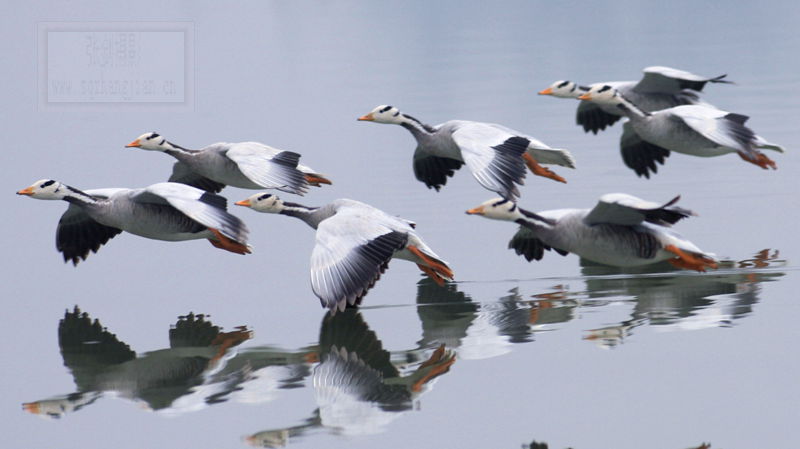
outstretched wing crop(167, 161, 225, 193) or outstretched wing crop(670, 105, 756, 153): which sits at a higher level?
outstretched wing crop(670, 105, 756, 153)

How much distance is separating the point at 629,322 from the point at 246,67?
2578 centimetres

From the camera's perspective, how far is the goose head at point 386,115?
57.8ft

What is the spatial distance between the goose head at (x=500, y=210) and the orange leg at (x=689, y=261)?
1621 mm

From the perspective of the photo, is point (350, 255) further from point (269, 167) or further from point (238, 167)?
point (238, 167)

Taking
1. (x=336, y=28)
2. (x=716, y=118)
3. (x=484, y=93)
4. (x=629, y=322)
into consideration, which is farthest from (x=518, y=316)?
(x=336, y=28)

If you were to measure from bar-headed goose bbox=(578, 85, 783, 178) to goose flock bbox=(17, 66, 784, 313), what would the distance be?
0.7 inches

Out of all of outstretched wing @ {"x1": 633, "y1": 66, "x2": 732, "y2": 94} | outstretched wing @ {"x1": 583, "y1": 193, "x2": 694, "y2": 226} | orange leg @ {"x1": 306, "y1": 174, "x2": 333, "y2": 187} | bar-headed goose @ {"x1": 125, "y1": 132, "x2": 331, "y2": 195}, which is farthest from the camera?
outstretched wing @ {"x1": 633, "y1": 66, "x2": 732, "y2": 94}

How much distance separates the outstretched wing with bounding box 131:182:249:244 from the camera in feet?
44.4

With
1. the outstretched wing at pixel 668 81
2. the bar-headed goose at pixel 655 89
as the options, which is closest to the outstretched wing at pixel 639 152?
the bar-headed goose at pixel 655 89

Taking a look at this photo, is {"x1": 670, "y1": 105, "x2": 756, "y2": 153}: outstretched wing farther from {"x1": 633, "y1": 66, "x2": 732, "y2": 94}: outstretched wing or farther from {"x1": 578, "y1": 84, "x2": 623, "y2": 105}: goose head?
{"x1": 633, "y1": 66, "x2": 732, "y2": 94}: outstretched wing

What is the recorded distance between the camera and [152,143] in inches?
685

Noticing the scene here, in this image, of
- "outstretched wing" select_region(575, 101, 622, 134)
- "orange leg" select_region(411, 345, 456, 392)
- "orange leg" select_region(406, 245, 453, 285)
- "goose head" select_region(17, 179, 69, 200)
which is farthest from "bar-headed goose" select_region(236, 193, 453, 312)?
"outstretched wing" select_region(575, 101, 622, 134)

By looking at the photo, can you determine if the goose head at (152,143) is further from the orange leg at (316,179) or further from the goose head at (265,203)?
the goose head at (265,203)

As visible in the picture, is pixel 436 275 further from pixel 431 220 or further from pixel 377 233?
pixel 431 220
